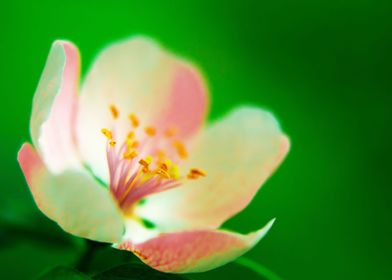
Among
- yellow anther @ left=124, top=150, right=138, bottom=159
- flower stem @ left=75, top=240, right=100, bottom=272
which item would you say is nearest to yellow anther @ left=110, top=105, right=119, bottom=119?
yellow anther @ left=124, top=150, right=138, bottom=159

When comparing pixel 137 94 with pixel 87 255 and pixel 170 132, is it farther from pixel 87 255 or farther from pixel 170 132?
pixel 87 255

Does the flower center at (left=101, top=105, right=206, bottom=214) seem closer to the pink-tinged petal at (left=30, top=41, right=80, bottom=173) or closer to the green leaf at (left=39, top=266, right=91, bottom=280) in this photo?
the pink-tinged petal at (left=30, top=41, right=80, bottom=173)

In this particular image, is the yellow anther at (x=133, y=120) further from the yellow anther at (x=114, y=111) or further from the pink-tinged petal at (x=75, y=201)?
the pink-tinged petal at (x=75, y=201)

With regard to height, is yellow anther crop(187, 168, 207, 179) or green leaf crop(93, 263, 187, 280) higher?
yellow anther crop(187, 168, 207, 179)

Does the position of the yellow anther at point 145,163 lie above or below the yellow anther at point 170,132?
below

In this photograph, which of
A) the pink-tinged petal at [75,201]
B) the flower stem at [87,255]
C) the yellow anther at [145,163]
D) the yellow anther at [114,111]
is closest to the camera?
the pink-tinged petal at [75,201]

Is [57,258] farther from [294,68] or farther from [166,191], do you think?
[294,68]

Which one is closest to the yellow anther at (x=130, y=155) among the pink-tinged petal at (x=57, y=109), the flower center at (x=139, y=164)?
the flower center at (x=139, y=164)

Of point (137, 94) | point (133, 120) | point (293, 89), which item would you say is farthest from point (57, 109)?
point (293, 89)

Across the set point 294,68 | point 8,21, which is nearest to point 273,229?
point 294,68
